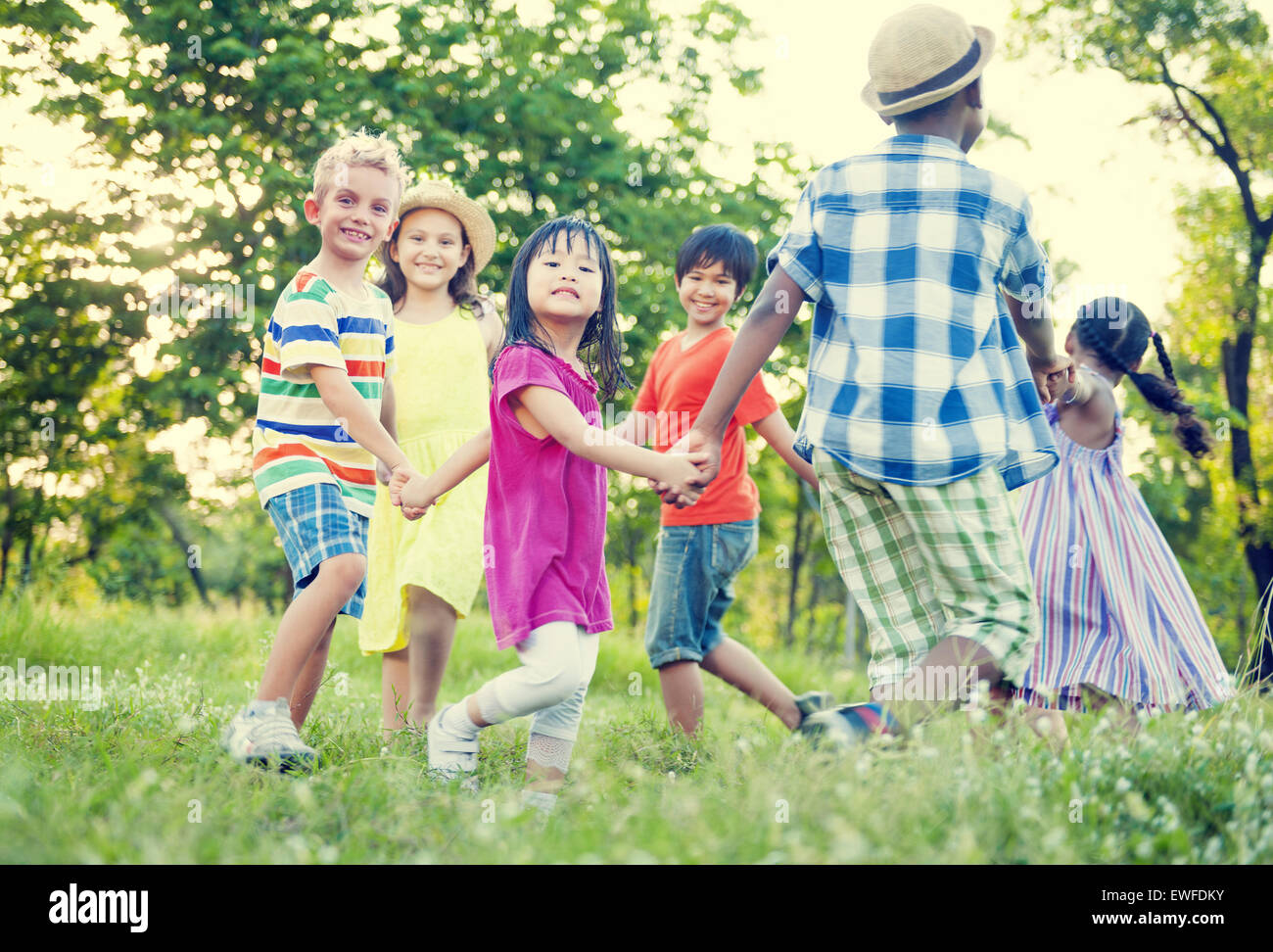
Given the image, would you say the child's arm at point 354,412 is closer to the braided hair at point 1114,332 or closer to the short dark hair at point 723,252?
the short dark hair at point 723,252

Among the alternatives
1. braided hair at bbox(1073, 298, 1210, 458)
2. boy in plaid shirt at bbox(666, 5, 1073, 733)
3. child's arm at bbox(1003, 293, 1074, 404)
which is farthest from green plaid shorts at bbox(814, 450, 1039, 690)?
braided hair at bbox(1073, 298, 1210, 458)

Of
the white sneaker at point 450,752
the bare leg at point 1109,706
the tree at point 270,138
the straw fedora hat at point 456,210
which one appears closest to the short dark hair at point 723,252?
the straw fedora hat at point 456,210

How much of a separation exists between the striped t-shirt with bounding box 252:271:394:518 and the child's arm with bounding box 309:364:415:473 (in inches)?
1.6

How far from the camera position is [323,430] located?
130 inches

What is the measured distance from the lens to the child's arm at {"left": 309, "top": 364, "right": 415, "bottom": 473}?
318 centimetres

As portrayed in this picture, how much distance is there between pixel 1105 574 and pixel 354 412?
2.64m

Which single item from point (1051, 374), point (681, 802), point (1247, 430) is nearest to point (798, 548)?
point (1247, 430)

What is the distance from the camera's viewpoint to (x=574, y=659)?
8.99 ft

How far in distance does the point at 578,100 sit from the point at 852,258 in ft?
33.0

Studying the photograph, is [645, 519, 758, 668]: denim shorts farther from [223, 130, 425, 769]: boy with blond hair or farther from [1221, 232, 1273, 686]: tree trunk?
[1221, 232, 1273, 686]: tree trunk

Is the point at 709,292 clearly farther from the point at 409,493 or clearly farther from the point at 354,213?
the point at 409,493
